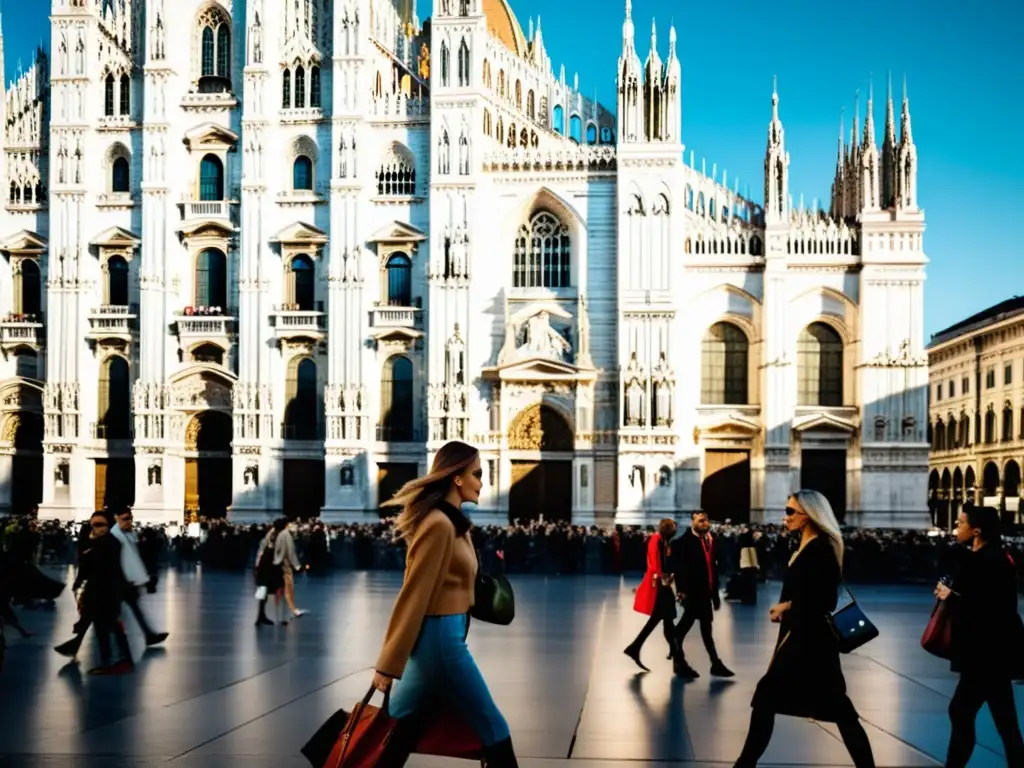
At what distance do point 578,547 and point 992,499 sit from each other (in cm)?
3664

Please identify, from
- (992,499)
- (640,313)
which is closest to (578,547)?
(640,313)

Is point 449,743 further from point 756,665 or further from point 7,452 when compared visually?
point 7,452

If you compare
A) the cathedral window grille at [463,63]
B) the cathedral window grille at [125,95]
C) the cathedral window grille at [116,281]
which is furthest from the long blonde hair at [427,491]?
the cathedral window grille at [125,95]

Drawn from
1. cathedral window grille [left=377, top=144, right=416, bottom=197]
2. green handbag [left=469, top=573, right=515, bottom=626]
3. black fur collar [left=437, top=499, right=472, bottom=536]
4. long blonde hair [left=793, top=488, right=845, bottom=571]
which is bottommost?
green handbag [left=469, top=573, right=515, bottom=626]

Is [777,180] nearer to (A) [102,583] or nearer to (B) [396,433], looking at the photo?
(B) [396,433]

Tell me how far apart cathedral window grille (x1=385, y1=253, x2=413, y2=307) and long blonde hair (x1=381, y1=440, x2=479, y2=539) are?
41.1 metres

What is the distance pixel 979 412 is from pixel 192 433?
141ft

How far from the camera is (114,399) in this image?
49312mm

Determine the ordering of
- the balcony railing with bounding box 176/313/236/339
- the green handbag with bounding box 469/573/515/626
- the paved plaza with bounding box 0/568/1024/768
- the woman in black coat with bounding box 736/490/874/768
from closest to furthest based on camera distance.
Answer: the green handbag with bounding box 469/573/515/626, the woman in black coat with bounding box 736/490/874/768, the paved plaza with bounding box 0/568/1024/768, the balcony railing with bounding box 176/313/236/339

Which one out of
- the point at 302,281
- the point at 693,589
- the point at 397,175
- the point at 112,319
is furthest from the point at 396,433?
the point at 693,589

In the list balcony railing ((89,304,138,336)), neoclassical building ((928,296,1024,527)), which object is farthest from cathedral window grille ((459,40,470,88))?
neoclassical building ((928,296,1024,527))

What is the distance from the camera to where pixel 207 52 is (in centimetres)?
4938

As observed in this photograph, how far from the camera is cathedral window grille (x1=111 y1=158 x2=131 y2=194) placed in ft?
163

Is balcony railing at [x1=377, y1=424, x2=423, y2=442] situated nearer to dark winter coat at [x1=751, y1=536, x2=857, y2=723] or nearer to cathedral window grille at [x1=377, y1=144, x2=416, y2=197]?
cathedral window grille at [x1=377, y1=144, x2=416, y2=197]
